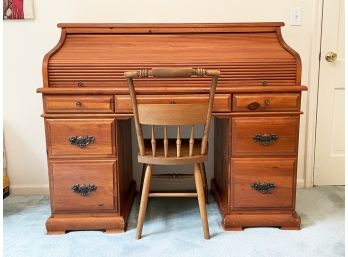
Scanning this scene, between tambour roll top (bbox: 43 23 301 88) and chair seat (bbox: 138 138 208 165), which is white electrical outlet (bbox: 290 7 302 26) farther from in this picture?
chair seat (bbox: 138 138 208 165)

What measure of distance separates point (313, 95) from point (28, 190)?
2167 millimetres

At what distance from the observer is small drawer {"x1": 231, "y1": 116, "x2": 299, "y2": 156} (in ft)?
5.98

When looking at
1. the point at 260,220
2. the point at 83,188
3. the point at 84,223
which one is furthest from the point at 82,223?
the point at 260,220

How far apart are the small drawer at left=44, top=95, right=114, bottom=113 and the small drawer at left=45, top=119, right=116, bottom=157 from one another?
58 mm

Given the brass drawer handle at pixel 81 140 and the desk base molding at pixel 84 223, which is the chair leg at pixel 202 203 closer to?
the desk base molding at pixel 84 223

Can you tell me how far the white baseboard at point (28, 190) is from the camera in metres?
2.52

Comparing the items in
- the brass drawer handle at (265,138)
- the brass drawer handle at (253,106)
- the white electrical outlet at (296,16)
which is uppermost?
the white electrical outlet at (296,16)

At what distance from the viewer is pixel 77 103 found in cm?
179

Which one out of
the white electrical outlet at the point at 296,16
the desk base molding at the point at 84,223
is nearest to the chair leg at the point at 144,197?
the desk base molding at the point at 84,223

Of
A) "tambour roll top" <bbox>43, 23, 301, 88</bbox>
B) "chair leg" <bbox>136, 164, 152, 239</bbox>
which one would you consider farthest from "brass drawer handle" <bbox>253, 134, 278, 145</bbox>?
"chair leg" <bbox>136, 164, 152, 239</bbox>

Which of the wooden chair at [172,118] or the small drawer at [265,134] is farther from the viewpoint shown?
the small drawer at [265,134]

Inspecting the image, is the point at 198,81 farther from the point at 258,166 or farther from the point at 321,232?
the point at 321,232

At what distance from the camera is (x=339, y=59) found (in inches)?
95.8

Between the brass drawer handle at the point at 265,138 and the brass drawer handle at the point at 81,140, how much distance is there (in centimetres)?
87
